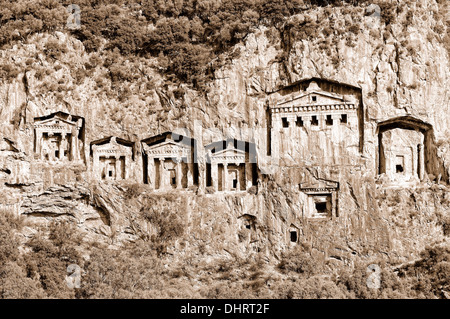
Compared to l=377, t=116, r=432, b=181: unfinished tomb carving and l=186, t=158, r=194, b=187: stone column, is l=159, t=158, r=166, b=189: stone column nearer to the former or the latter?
l=186, t=158, r=194, b=187: stone column

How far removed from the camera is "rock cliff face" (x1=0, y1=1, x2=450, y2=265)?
4519 centimetres

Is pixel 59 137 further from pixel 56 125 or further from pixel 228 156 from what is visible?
pixel 228 156

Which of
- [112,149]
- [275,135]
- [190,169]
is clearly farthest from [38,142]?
[275,135]

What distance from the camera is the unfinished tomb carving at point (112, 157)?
48312 millimetres

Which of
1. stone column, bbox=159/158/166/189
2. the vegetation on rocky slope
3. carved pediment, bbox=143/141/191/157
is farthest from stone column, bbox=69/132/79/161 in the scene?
stone column, bbox=159/158/166/189

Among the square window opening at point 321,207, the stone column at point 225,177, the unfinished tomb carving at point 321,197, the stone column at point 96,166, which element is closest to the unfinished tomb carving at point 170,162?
the stone column at point 225,177

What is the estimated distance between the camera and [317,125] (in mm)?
46531

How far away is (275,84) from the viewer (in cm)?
4656

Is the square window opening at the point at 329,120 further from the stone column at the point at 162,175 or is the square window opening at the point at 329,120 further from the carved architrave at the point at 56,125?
the carved architrave at the point at 56,125

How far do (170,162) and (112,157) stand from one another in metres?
3.55

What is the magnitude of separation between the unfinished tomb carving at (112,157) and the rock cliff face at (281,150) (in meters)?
0.39

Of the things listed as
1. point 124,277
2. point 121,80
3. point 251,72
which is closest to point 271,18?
point 251,72

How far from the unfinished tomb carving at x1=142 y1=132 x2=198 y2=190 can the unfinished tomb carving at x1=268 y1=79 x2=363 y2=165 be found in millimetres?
5076

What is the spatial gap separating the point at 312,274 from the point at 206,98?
39.2 ft
